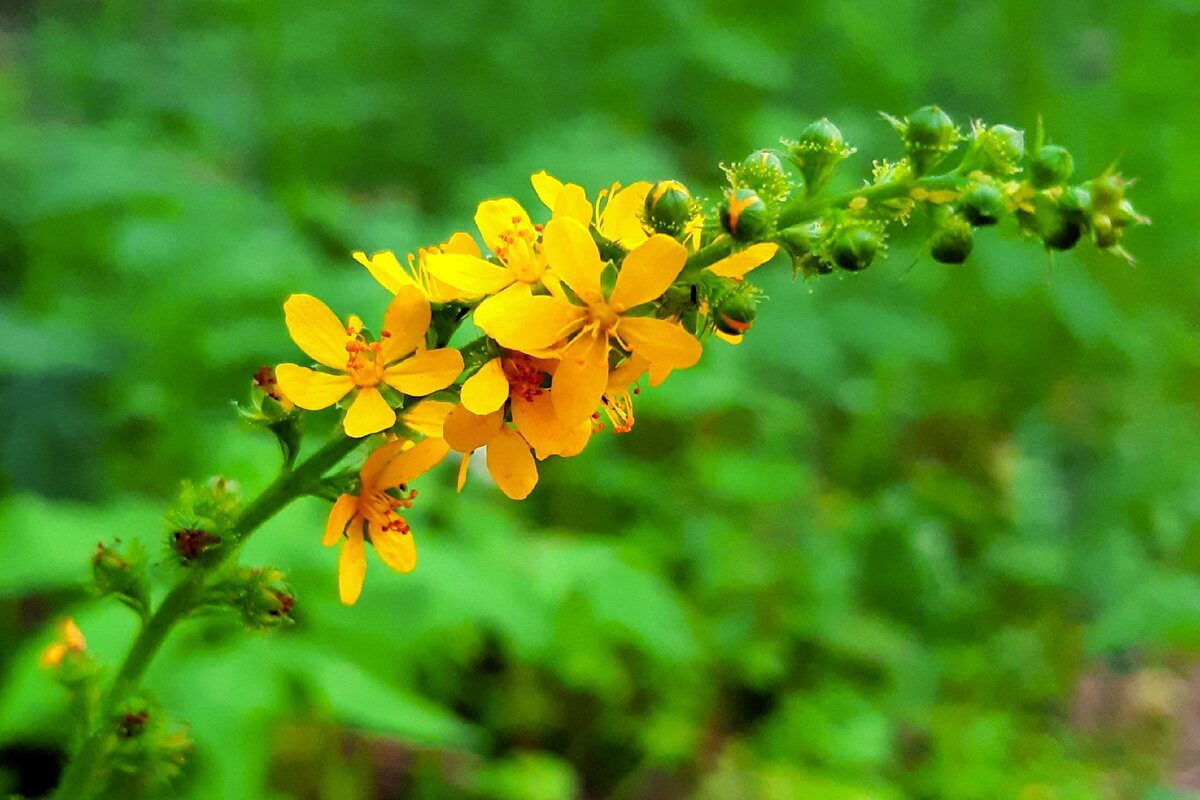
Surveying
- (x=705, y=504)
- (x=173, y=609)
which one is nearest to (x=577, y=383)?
(x=173, y=609)

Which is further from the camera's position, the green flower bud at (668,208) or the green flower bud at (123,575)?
the green flower bud at (123,575)

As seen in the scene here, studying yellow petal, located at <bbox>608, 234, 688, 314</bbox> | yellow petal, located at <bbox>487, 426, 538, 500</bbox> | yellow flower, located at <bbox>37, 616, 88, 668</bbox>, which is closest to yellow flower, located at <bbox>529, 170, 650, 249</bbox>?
yellow petal, located at <bbox>608, 234, 688, 314</bbox>

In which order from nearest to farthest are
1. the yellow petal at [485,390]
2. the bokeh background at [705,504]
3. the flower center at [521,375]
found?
the yellow petal at [485,390], the flower center at [521,375], the bokeh background at [705,504]

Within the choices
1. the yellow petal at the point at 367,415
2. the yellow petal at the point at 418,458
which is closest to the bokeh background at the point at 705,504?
the yellow petal at the point at 418,458

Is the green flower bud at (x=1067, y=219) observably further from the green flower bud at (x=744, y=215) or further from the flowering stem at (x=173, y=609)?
the flowering stem at (x=173, y=609)

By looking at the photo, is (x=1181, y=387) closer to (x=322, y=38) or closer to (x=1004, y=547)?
(x=1004, y=547)

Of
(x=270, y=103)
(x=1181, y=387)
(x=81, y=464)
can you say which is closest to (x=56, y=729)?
(x=81, y=464)

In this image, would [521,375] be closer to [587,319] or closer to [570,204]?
[587,319]
